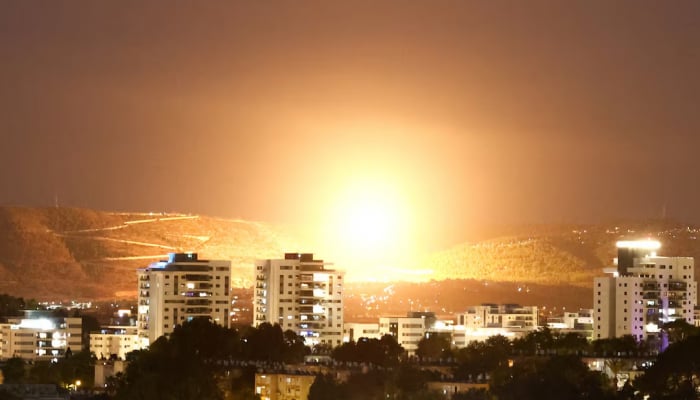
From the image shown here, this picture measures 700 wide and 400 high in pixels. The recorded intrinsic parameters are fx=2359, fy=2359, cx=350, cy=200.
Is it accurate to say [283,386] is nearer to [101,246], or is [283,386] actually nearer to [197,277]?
[197,277]

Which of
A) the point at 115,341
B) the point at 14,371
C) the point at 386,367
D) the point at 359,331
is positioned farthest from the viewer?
the point at 359,331

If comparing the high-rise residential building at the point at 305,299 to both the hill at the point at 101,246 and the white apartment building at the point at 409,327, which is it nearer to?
the white apartment building at the point at 409,327

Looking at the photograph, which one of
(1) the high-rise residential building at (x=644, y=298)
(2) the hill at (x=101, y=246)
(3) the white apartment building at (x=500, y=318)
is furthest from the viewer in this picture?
(2) the hill at (x=101, y=246)

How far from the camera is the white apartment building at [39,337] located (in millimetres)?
95375

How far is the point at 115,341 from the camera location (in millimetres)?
93688

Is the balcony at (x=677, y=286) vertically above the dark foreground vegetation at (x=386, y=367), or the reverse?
the balcony at (x=677, y=286)

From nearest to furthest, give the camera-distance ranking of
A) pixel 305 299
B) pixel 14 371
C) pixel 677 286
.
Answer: pixel 14 371 → pixel 677 286 → pixel 305 299

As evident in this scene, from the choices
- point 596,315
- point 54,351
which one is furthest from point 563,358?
point 54,351

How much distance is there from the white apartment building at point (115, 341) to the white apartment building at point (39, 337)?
3.66 ft

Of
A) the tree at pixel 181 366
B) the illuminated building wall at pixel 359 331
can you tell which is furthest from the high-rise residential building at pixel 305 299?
the tree at pixel 181 366

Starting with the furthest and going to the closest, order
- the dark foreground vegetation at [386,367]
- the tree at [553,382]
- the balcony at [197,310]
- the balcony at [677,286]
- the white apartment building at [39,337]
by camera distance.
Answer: the white apartment building at [39,337] → the balcony at [197,310] → the balcony at [677,286] → the dark foreground vegetation at [386,367] → the tree at [553,382]

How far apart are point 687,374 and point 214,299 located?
3180 cm

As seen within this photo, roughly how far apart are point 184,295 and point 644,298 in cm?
1785

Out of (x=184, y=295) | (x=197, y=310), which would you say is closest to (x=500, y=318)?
(x=197, y=310)
